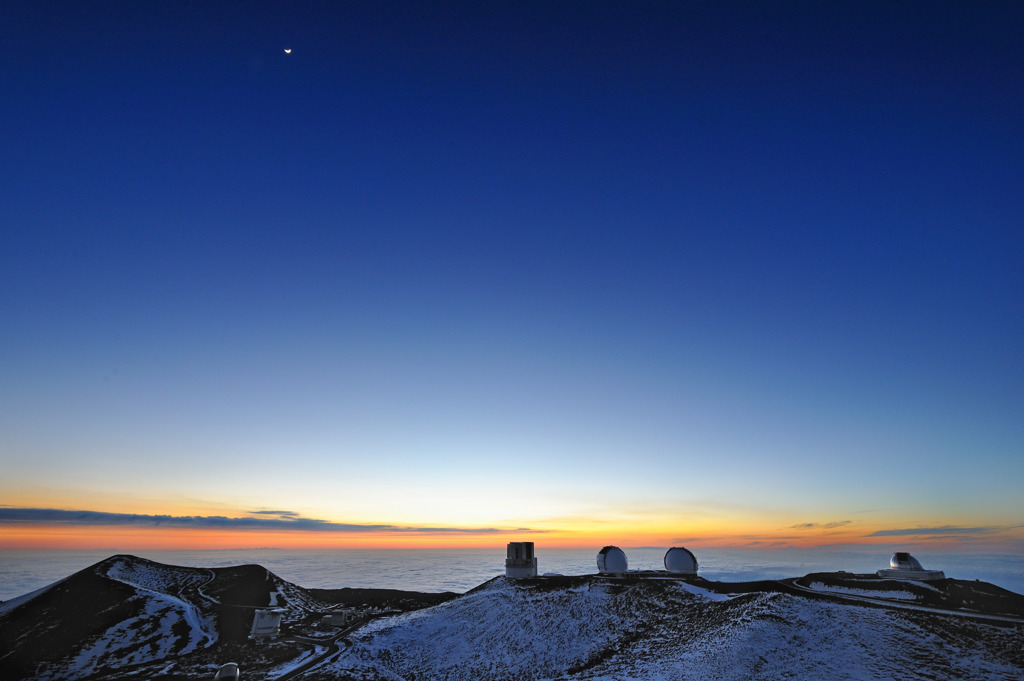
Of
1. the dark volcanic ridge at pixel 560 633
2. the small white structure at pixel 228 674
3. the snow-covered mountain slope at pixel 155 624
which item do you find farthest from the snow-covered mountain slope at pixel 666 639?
the snow-covered mountain slope at pixel 155 624

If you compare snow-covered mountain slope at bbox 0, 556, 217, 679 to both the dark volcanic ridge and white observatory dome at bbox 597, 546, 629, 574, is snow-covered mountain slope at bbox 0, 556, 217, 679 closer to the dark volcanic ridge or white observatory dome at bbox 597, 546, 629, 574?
the dark volcanic ridge

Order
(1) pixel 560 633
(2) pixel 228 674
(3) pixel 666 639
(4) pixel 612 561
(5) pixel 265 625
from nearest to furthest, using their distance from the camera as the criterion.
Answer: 1. (2) pixel 228 674
2. (3) pixel 666 639
3. (1) pixel 560 633
4. (5) pixel 265 625
5. (4) pixel 612 561

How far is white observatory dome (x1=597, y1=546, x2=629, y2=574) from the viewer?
6469cm

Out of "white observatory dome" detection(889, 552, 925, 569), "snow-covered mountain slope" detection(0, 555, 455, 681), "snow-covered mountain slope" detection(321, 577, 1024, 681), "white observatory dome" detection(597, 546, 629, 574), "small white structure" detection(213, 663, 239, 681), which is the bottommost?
"snow-covered mountain slope" detection(0, 555, 455, 681)

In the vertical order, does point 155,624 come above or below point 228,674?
below

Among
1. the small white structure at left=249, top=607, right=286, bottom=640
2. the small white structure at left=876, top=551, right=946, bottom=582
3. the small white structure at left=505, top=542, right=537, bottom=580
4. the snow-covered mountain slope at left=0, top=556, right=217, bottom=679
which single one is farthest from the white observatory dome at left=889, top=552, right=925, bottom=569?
the snow-covered mountain slope at left=0, top=556, right=217, bottom=679

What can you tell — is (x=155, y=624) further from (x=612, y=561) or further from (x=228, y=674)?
(x=612, y=561)

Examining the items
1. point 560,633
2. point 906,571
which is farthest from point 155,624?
point 906,571

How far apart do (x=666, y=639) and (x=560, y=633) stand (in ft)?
35.6

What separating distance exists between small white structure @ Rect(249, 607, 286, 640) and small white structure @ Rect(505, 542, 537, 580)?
2955cm

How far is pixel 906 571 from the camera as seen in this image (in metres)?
53.4

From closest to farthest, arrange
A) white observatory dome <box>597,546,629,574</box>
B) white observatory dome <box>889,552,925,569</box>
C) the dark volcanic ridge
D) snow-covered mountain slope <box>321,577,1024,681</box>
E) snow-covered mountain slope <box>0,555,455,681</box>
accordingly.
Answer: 1. snow-covered mountain slope <box>321,577,1024,681</box>
2. the dark volcanic ridge
3. snow-covered mountain slope <box>0,555,455,681</box>
4. white observatory dome <box>889,552,925,569</box>
5. white observatory dome <box>597,546,629,574</box>

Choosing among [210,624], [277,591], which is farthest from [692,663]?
[277,591]

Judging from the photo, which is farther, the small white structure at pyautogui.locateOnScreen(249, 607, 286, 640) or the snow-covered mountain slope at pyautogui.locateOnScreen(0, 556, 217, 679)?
the small white structure at pyautogui.locateOnScreen(249, 607, 286, 640)
